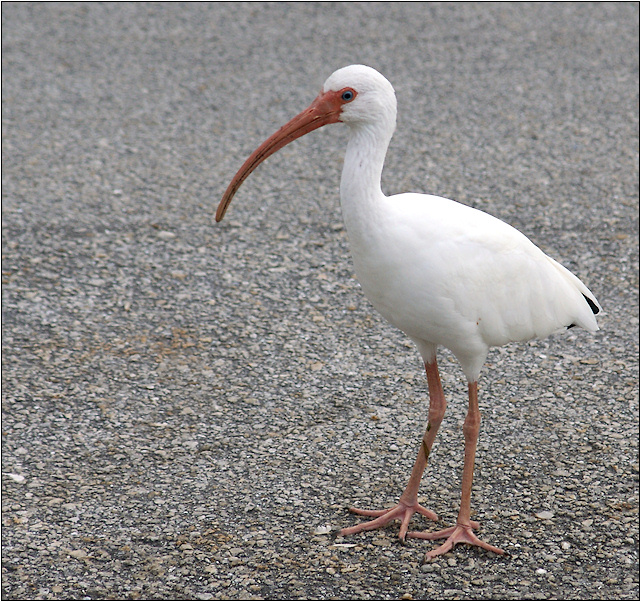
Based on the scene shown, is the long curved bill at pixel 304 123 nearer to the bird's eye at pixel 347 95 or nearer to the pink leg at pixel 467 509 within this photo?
the bird's eye at pixel 347 95

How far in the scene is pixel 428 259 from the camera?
12.8 feet

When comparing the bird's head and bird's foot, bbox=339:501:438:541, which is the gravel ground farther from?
the bird's head

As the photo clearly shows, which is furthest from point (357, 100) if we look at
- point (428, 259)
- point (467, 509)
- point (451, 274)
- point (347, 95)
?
point (467, 509)

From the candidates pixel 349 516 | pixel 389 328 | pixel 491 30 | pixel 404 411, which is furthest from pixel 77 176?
pixel 491 30

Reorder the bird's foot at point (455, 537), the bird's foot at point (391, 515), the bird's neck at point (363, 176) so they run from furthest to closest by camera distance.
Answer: the bird's foot at point (391, 515) → the bird's foot at point (455, 537) → the bird's neck at point (363, 176)

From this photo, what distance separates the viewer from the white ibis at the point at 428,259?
3.88 metres

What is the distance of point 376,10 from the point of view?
41.8ft

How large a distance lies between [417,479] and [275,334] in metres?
2.07

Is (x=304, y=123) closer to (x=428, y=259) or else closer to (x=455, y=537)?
(x=428, y=259)

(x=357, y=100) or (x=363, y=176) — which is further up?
(x=357, y=100)

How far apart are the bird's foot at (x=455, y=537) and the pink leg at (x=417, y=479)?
147mm

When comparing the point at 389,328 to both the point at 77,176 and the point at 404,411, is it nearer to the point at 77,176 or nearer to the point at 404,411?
the point at 404,411

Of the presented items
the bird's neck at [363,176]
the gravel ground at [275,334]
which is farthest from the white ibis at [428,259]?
the gravel ground at [275,334]

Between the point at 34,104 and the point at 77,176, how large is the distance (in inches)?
79.7
